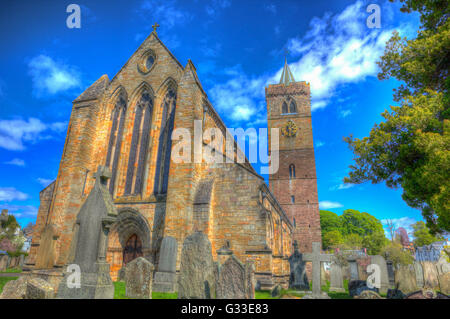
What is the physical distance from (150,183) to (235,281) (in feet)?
26.3

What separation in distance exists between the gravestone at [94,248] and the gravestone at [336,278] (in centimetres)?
1199

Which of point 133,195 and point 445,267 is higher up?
point 133,195

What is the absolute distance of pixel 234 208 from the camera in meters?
11.6

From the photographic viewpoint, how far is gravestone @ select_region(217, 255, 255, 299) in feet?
20.6

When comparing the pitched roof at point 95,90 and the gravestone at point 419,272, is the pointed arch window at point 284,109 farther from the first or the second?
the pitched roof at point 95,90

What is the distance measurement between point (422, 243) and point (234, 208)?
55.1m

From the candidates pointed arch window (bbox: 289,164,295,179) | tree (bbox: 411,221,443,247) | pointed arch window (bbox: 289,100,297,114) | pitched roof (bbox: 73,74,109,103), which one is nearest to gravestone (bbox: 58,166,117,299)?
pitched roof (bbox: 73,74,109,103)

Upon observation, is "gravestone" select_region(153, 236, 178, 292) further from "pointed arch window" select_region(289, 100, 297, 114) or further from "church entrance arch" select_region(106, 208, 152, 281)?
"pointed arch window" select_region(289, 100, 297, 114)

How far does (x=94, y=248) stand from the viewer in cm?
580

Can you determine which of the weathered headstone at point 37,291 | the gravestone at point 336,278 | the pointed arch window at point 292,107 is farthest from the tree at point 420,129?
the pointed arch window at point 292,107

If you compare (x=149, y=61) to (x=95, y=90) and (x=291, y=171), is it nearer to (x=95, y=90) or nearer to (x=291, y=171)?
(x=95, y=90)

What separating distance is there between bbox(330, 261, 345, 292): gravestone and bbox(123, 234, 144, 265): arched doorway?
33.5ft

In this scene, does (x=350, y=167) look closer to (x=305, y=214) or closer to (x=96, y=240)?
(x=96, y=240)
